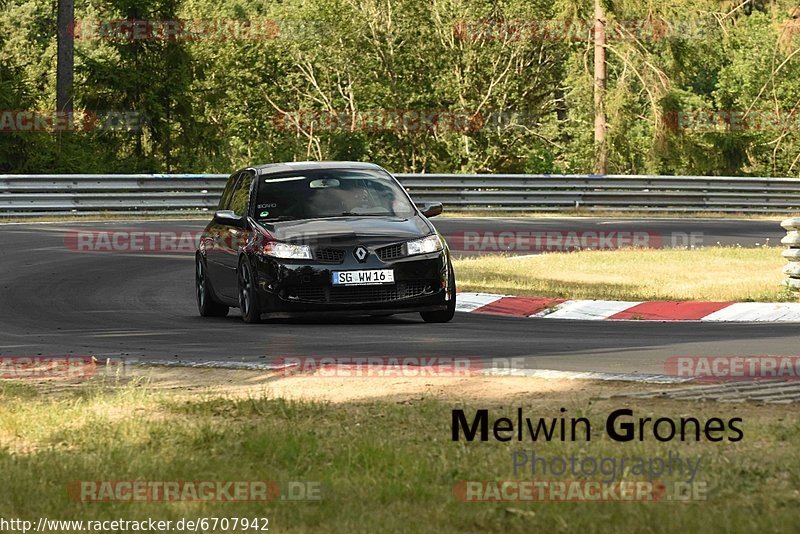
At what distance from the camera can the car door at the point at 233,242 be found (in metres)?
14.1

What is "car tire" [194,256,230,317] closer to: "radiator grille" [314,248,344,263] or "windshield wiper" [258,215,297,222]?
"windshield wiper" [258,215,297,222]

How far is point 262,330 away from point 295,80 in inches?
1594

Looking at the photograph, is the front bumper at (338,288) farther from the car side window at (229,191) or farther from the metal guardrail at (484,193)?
the metal guardrail at (484,193)

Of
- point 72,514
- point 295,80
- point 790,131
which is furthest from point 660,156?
point 72,514

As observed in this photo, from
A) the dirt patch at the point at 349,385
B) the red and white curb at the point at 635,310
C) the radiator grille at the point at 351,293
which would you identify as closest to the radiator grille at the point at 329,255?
the radiator grille at the point at 351,293

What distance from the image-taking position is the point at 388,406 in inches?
329

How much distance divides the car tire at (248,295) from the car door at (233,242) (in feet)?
0.49

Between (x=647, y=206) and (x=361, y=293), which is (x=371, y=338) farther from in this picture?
(x=647, y=206)

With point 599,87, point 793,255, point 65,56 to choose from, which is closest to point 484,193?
point 599,87

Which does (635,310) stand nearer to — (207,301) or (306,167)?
(306,167)

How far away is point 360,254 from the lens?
13172mm

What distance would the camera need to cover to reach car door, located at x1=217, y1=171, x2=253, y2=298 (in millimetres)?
14125

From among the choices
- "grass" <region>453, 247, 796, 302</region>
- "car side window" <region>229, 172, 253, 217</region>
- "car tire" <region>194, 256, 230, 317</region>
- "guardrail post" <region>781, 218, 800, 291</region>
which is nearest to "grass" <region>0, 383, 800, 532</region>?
"car side window" <region>229, 172, 253, 217</region>

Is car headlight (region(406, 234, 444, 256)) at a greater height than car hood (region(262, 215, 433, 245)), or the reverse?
car hood (region(262, 215, 433, 245))
